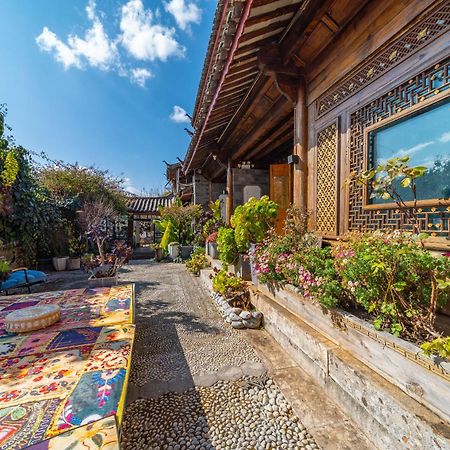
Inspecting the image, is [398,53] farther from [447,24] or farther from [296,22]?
[296,22]

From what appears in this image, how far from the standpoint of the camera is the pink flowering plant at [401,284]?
180 centimetres

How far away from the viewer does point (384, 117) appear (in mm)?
2709

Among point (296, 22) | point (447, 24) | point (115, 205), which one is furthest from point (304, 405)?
point (115, 205)

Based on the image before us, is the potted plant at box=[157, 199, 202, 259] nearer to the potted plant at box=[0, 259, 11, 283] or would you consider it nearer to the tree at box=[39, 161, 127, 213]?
the tree at box=[39, 161, 127, 213]

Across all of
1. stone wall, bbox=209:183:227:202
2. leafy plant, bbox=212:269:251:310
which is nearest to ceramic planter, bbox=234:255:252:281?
leafy plant, bbox=212:269:251:310

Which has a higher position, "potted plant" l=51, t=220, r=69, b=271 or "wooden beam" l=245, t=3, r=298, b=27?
"wooden beam" l=245, t=3, r=298, b=27

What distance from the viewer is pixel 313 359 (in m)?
2.41

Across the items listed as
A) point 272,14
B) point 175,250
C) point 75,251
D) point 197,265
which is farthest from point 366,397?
point 75,251

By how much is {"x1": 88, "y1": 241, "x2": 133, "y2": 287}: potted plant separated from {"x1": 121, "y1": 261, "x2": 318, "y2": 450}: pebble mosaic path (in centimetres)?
163

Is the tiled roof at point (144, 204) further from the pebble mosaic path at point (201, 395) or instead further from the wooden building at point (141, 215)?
the pebble mosaic path at point (201, 395)

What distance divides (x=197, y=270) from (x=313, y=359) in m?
5.24

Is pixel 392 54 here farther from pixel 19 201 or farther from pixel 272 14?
pixel 19 201

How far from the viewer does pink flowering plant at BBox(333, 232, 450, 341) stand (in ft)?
5.90

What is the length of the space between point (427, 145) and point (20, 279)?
7.36 metres
